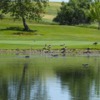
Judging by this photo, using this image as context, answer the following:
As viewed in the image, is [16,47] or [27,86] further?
[16,47]

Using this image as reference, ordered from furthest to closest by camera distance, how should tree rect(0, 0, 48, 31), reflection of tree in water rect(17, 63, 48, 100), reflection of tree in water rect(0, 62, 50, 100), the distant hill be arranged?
the distant hill, tree rect(0, 0, 48, 31), reflection of tree in water rect(0, 62, 50, 100), reflection of tree in water rect(17, 63, 48, 100)

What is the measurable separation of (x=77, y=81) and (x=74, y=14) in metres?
106

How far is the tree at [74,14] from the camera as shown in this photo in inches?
5221

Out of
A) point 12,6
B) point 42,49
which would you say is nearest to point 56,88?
point 42,49

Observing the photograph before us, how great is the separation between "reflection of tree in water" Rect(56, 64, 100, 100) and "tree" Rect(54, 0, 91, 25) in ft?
312

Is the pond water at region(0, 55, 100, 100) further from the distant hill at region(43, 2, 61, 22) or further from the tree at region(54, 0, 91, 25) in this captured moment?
the distant hill at region(43, 2, 61, 22)

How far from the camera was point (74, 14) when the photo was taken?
134125mm

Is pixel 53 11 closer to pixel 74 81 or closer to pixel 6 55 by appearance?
pixel 6 55

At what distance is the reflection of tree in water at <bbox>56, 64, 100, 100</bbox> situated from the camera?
933 inches

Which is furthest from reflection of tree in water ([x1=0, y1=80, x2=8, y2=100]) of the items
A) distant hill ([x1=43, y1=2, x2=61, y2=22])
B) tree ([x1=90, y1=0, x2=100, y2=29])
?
distant hill ([x1=43, y1=2, x2=61, y2=22])

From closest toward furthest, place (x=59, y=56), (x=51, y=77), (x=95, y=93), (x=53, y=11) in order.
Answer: (x=95, y=93) < (x=51, y=77) < (x=59, y=56) < (x=53, y=11)

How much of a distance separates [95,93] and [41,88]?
348cm

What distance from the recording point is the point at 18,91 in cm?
2475

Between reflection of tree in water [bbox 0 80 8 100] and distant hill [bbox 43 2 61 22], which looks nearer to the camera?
reflection of tree in water [bbox 0 80 8 100]
